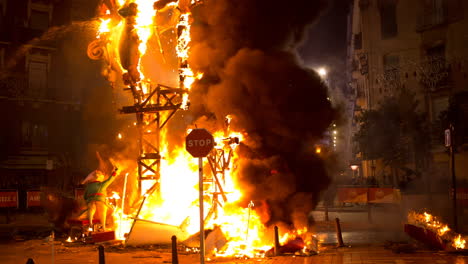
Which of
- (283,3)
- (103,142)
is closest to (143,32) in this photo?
(283,3)

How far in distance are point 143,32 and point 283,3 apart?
4690 millimetres

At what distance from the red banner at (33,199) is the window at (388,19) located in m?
30.6

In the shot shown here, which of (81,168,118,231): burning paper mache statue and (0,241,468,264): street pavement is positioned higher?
(81,168,118,231): burning paper mache statue

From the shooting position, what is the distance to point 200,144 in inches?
374

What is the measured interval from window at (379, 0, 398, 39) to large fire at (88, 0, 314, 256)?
94.3 ft

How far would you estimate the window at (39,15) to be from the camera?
111ft

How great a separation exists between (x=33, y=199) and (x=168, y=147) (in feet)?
37.3

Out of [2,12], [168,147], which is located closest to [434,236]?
[168,147]

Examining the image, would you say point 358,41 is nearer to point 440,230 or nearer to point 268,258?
point 440,230

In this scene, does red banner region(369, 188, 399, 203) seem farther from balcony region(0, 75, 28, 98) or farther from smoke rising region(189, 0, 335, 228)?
balcony region(0, 75, 28, 98)

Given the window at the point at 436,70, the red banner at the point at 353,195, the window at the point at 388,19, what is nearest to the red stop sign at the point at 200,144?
the red banner at the point at 353,195

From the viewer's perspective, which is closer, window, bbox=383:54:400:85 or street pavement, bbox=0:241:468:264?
street pavement, bbox=0:241:468:264

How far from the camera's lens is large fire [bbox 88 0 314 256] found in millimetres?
13992

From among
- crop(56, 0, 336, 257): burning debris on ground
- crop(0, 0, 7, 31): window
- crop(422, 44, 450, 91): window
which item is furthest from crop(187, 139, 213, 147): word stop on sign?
crop(422, 44, 450, 91): window
